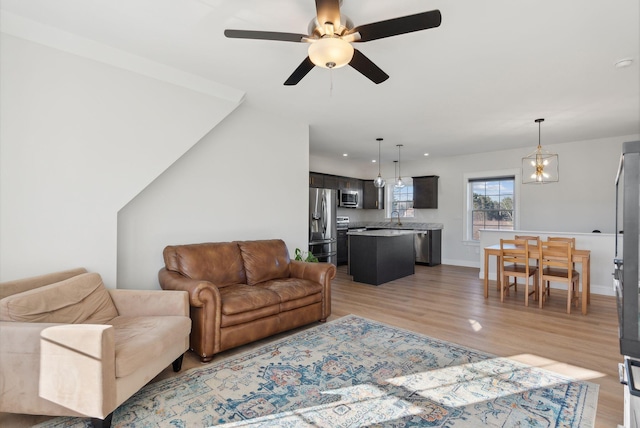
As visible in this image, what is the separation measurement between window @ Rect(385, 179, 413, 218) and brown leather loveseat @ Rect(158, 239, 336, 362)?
5.32 metres

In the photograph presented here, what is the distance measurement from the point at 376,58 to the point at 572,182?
5.40m

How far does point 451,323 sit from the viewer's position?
12.0 feet

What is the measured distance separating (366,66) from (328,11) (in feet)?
1.83

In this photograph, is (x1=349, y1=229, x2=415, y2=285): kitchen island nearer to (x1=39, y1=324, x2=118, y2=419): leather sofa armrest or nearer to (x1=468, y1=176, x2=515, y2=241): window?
(x1=468, y1=176, x2=515, y2=241): window

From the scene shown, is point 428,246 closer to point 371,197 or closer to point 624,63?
point 371,197

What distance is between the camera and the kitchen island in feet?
18.5

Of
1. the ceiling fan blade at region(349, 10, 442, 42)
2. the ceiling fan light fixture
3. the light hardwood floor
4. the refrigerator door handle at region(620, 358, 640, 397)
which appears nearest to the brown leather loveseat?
the light hardwood floor

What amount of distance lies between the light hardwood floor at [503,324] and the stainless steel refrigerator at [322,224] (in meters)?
0.80

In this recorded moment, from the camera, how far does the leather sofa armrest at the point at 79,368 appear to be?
175cm

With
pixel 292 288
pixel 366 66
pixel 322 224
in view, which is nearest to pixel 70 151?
pixel 292 288

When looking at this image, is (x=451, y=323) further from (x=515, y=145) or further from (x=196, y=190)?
(x=515, y=145)

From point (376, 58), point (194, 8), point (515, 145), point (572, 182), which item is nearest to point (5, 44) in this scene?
point (194, 8)

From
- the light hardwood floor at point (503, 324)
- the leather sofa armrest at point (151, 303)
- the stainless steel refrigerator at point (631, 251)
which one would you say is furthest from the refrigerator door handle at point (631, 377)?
the leather sofa armrest at point (151, 303)

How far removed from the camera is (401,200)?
870cm
